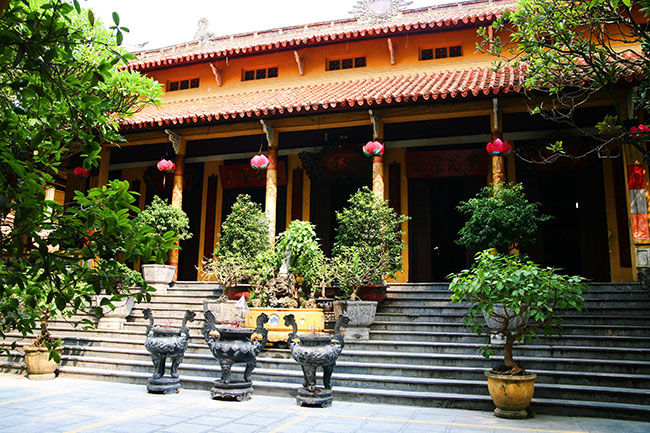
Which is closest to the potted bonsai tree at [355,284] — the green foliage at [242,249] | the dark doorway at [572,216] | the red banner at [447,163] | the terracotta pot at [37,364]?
the green foliage at [242,249]

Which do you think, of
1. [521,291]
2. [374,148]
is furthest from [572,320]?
[374,148]

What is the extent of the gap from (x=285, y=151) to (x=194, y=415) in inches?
332

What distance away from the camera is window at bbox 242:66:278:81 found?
522 inches

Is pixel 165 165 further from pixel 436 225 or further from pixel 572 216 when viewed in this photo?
pixel 572 216

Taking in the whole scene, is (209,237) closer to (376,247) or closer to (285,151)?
(285,151)

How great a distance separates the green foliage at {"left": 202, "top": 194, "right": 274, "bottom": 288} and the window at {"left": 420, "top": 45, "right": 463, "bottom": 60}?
18.6ft

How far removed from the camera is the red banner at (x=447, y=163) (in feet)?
36.0

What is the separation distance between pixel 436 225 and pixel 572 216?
9.87 ft

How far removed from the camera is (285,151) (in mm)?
12602

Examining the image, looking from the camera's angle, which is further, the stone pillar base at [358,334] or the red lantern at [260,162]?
the red lantern at [260,162]

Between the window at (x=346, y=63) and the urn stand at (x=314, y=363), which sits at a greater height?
the window at (x=346, y=63)

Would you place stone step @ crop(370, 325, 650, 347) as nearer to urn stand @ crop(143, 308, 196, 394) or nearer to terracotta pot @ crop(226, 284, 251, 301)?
terracotta pot @ crop(226, 284, 251, 301)

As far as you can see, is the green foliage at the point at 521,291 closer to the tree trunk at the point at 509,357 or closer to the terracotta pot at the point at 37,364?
the tree trunk at the point at 509,357

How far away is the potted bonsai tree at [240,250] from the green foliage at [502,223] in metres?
3.62
